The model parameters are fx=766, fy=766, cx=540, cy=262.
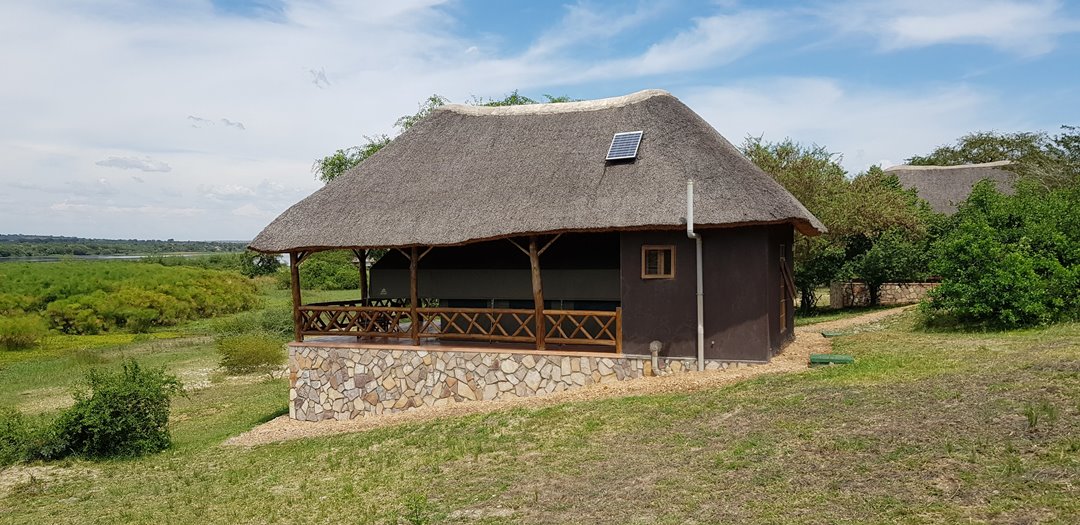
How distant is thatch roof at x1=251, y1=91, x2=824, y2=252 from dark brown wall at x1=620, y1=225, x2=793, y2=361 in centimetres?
73

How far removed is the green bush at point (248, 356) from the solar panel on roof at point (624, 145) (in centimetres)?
1401

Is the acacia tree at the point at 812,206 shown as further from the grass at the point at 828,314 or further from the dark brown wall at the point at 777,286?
the dark brown wall at the point at 777,286

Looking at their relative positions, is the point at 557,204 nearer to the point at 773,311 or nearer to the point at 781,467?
the point at 773,311

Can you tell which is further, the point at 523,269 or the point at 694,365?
the point at 523,269

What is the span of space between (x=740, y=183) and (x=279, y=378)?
591 inches

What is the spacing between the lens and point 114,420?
39.7ft

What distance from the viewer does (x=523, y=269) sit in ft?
46.8

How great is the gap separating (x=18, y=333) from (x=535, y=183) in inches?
1034

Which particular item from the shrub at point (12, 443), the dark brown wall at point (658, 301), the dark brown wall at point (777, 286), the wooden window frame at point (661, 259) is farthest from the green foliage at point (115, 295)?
the dark brown wall at point (777, 286)

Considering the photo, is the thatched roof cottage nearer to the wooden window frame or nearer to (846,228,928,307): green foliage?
the wooden window frame

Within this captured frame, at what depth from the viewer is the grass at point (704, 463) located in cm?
587

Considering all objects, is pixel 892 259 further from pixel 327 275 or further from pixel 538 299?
pixel 327 275

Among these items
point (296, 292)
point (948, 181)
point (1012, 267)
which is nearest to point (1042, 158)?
point (948, 181)

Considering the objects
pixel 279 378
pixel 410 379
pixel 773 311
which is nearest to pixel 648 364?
pixel 773 311
